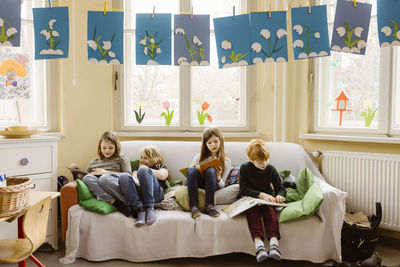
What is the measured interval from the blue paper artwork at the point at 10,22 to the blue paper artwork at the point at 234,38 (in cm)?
151

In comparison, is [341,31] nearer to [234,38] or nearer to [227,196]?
[234,38]

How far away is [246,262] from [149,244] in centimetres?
67

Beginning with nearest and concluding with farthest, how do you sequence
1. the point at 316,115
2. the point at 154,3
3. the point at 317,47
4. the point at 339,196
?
the point at 339,196 → the point at 317,47 → the point at 316,115 → the point at 154,3

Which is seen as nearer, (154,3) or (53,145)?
(53,145)

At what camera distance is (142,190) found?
2.50 meters

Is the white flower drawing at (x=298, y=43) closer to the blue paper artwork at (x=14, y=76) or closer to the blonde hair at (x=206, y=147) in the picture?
the blonde hair at (x=206, y=147)

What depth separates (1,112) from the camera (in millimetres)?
3029

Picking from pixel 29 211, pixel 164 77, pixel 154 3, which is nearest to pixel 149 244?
pixel 29 211

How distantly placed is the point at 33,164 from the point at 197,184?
3.92ft

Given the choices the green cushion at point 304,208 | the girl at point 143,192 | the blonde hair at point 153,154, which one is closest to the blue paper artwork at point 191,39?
the blonde hair at point 153,154

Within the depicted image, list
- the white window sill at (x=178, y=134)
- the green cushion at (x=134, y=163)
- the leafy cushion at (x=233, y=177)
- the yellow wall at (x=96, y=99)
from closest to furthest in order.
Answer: the leafy cushion at (x=233, y=177)
the green cushion at (x=134, y=163)
the yellow wall at (x=96, y=99)
the white window sill at (x=178, y=134)

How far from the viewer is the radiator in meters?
2.60

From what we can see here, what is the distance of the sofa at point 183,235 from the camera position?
223 centimetres

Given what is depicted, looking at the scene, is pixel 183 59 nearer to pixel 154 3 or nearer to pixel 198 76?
pixel 198 76
